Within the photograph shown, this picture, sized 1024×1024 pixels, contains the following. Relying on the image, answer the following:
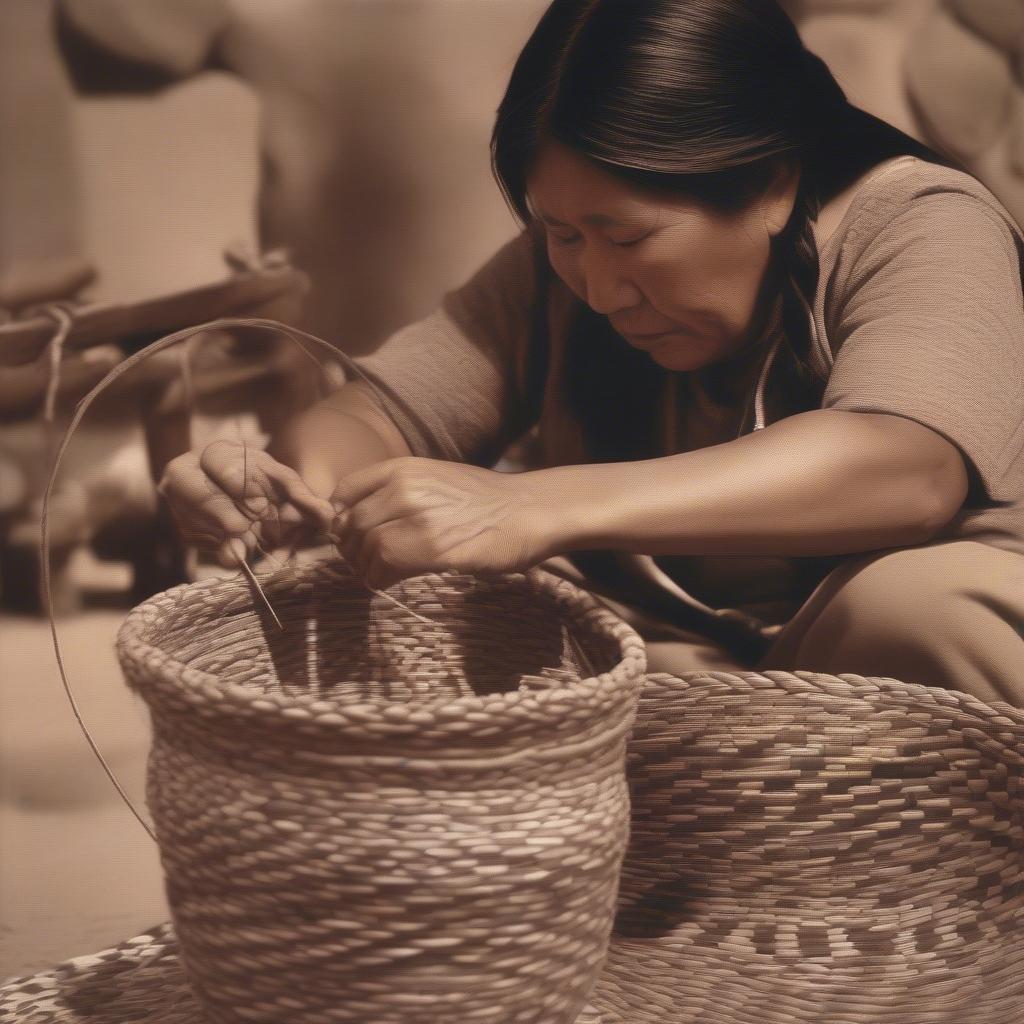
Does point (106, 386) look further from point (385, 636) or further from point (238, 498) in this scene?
point (385, 636)

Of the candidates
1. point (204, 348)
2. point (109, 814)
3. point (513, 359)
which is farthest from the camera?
point (204, 348)

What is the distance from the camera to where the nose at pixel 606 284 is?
96cm

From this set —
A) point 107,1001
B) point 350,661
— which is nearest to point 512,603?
point 350,661

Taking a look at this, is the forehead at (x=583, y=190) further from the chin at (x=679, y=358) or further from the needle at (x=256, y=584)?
the needle at (x=256, y=584)

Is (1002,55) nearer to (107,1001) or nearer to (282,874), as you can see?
(282,874)

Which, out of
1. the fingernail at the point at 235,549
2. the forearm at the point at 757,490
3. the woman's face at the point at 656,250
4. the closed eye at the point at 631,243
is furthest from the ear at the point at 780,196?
the fingernail at the point at 235,549

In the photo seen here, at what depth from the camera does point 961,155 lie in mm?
1244

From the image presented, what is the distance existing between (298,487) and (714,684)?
32cm

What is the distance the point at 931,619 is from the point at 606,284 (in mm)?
328

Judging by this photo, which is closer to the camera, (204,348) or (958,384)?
(958,384)

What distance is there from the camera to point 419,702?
2.56 feet

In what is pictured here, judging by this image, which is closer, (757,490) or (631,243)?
(757,490)

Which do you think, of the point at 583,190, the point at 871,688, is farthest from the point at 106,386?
the point at 871,688

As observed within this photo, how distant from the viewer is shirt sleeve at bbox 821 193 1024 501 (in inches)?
34.1
